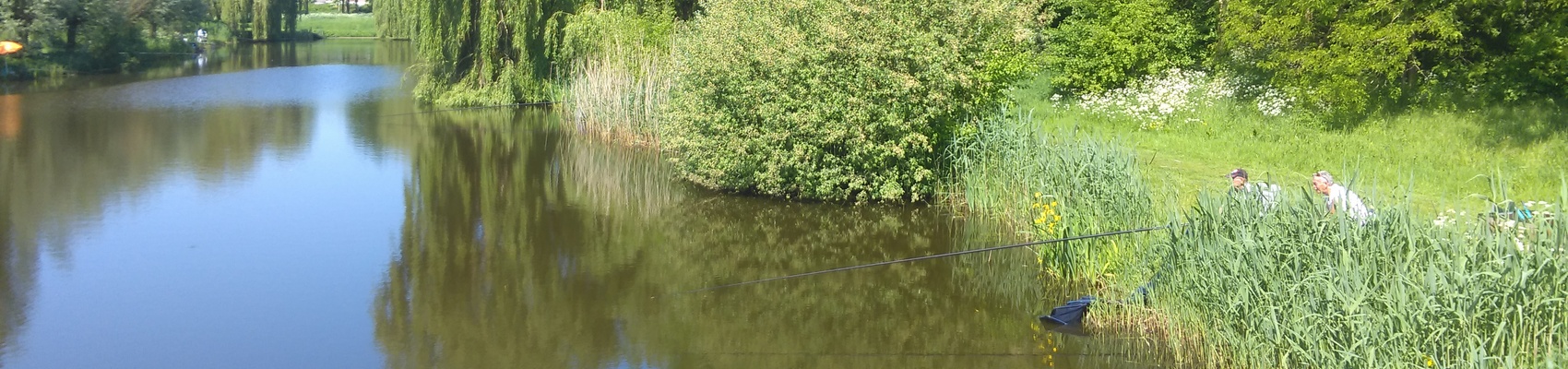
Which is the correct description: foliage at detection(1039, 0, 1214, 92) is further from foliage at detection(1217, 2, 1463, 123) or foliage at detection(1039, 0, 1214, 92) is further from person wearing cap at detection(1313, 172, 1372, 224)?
person wearing cap at detection(1313, 172, 1372, 224)

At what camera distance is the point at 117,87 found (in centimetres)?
3148

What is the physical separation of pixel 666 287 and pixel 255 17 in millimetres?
49696

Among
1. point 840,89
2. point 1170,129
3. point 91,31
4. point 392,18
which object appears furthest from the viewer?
point 392,18

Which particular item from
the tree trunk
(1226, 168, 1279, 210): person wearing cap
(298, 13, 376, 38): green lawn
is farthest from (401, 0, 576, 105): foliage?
(298, 13, 376, 38): green lawn

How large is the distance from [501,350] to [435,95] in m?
18.9

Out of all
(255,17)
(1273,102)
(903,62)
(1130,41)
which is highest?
(1130,41)

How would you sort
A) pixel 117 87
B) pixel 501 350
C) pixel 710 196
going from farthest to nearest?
pixel 117 87 < pixel 710 196 < pixel 501 350

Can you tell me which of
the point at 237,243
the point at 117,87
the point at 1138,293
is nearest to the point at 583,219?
the point at 237,243

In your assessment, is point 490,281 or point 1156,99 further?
point 1156,99

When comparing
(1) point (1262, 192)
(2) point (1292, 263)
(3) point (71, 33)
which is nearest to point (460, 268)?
(1) point (1262, 192)

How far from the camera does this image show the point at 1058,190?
435 inches

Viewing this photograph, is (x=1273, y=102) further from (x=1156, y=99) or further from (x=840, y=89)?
(x=840, y=89)

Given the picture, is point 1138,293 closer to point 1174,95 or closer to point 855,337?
point 855,337

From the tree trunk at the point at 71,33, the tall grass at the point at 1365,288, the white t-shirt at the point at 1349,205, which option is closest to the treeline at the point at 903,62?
the white t-shirt at the point at 1349,205
